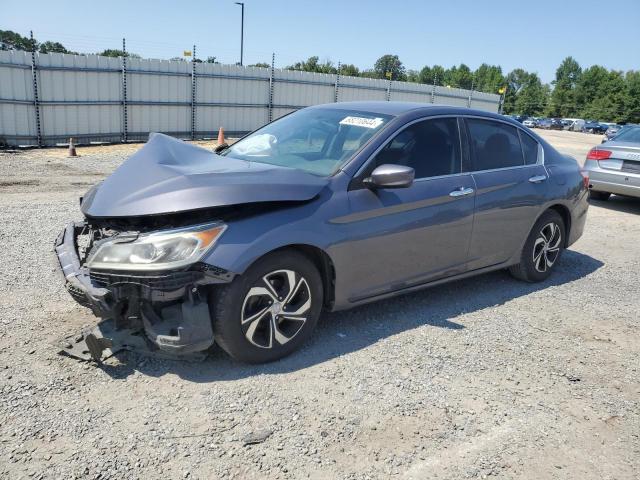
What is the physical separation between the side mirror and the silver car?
7479 mm

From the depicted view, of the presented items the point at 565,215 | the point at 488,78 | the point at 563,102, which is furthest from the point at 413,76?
the point at 565,215

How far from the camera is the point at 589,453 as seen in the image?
9.58ft

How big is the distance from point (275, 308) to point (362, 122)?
1.71 meters

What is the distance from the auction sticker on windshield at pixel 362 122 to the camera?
4.25m

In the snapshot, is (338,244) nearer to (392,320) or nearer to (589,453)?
(392,320)

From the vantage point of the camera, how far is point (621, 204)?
35.8ft

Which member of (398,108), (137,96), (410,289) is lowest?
(410,289)

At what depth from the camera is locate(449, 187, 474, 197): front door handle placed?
4.45m

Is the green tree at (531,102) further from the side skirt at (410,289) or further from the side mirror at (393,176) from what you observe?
the side mirror at (393,176)

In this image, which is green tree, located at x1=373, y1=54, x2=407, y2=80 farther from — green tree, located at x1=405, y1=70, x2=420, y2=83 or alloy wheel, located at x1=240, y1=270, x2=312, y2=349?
alloy wheel, located at x1=240, y1=270, x2=312, y2=349

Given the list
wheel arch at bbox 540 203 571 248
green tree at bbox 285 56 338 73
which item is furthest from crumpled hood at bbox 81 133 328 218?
green tree at bbox 285 56 338 73

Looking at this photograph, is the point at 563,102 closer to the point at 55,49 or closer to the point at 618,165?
the point at 55,49

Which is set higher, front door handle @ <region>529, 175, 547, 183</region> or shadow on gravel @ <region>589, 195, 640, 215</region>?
front door handle @ <region>529, 175, 547, 183</region>

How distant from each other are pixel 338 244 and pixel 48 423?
198 centimetres
